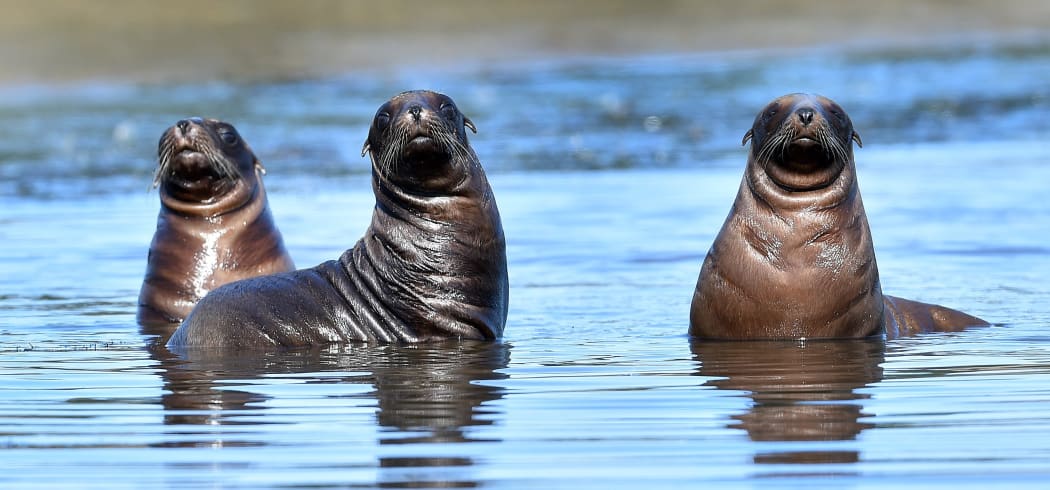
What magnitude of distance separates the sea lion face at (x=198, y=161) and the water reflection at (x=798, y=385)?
356 cm

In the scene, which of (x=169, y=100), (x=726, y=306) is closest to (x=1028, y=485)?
(x=726, y=306)

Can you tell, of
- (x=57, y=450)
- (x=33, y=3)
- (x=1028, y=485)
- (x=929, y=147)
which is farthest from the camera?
(x=33, y=3)

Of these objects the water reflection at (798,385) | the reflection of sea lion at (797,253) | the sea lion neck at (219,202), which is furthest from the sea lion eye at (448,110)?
the sea lion neck at (219,202)

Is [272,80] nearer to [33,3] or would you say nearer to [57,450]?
[33,3]

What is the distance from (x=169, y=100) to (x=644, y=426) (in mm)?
23467

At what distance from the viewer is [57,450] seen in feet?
19.5

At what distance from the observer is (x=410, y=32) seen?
3756 centimetres

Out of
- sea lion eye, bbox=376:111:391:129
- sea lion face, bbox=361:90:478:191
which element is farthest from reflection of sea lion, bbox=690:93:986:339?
sea lion eye, bbox=376:111:391:129

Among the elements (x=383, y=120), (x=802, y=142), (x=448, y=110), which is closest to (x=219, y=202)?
(x=383, y=120)

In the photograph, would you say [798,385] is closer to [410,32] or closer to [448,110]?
[448,110]

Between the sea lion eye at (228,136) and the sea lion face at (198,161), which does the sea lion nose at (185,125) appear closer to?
the sea lion face at (198,161)

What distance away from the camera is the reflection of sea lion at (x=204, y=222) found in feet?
34.8

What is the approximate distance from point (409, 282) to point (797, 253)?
1766mm

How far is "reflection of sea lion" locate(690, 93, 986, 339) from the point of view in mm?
8406
